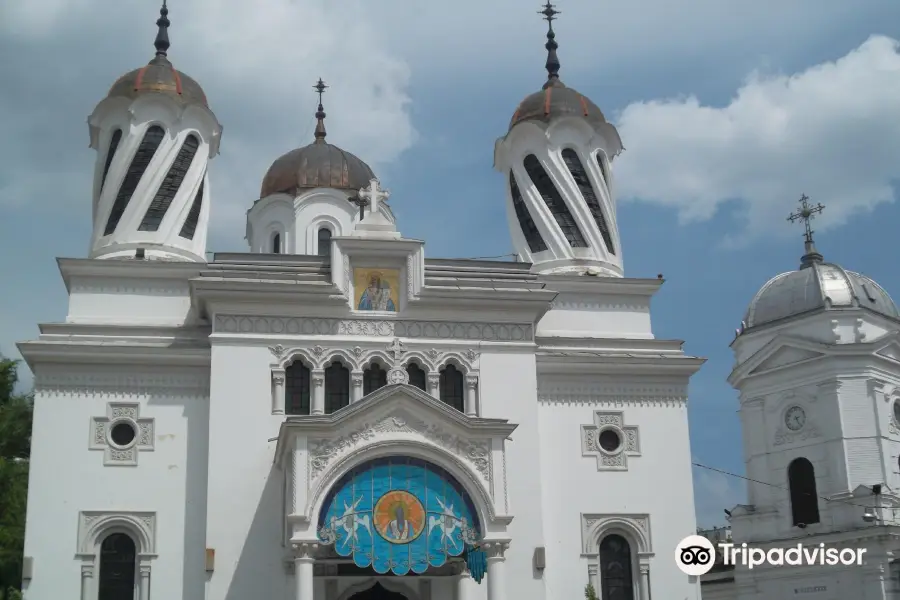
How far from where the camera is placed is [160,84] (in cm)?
2645

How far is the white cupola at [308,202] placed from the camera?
100 feet

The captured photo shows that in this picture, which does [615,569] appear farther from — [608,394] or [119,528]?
[119,528]

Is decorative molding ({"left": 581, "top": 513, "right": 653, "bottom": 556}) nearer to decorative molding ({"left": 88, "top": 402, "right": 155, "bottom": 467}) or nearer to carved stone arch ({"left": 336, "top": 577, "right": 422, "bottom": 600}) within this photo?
carved stone arch ({"left": 336, "top": 577, "right": 422, "bottom": 600})

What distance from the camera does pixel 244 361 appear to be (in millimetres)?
22531

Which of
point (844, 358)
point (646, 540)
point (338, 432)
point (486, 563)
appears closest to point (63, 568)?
point (338, 432)

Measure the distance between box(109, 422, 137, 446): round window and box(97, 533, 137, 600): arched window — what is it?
1.69m

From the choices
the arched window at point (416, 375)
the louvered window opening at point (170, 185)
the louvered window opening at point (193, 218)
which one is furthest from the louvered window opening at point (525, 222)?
the louvered window opening at point (170, 185)

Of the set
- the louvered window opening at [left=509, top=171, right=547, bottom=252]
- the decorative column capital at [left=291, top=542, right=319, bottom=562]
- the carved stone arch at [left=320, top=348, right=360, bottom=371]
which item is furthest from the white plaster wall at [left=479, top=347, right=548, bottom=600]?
the louvered window opening at [left=509, top=171, right=547, bottom=252]

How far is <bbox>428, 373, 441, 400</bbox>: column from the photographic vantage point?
74.9 feet

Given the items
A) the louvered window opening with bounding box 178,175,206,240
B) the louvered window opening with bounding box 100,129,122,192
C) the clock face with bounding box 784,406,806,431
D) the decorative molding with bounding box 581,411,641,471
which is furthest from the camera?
the clock face with bounding box 784,406,806,431

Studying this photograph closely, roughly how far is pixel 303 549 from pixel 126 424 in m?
4.85

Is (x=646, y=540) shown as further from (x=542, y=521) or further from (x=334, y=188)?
(x=334, y=188)

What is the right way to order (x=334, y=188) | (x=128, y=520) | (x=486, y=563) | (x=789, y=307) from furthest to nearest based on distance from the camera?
1. (x=789, y=307)
2. (x=334, y=188)
3. (x=128, y=520)
4. (x=486, y=563)

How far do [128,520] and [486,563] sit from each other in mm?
6576
